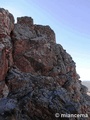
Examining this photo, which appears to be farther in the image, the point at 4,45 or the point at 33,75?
the point at 4,45

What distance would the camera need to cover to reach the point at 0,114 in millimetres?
20750

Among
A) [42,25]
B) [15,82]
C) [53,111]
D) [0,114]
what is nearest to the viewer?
[0,114]

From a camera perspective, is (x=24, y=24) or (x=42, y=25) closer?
(x=24, y=24)

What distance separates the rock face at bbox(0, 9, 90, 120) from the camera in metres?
22.5

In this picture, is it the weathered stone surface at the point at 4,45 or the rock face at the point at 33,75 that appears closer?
the rock face at the point at 33,75

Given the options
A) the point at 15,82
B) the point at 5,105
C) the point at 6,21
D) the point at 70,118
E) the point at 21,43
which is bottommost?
the point at 70,118

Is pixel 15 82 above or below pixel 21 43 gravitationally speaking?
below

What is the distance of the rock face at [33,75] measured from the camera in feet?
73.7

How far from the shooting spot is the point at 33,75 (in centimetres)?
4303

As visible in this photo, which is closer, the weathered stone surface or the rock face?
the rock face

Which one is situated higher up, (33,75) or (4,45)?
(4,45)

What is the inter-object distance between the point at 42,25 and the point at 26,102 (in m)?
47.9

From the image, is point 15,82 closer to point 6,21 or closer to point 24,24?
point 6,21

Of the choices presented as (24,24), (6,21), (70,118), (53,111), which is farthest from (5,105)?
(24,24)
